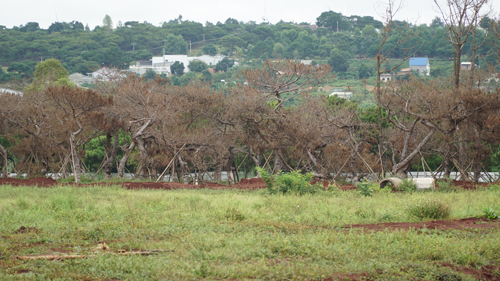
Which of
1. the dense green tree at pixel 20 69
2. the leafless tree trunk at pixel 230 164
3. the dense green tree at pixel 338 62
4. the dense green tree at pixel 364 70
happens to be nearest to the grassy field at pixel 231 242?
the leafless tree trunk at pixel 230 164

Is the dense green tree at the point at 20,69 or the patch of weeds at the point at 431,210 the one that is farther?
the dense green tree at the point at 20,69

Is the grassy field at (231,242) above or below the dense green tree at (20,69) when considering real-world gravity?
below

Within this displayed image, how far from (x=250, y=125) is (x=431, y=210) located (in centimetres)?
1279

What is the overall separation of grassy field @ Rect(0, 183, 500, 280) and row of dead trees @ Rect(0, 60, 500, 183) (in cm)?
826

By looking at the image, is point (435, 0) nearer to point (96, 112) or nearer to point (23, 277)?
point (96, 112)

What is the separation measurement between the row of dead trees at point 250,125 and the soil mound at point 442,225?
918 cm

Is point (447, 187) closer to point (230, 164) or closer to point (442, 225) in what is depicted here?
point (442, 225)

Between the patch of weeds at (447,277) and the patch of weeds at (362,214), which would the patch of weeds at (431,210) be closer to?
the patch of weeds at (362,214)

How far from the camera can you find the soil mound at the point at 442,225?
8445 millimetres

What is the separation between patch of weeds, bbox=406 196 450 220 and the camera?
31.7 ft

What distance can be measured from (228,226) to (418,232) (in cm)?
323

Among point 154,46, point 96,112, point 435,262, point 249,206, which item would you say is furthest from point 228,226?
point 154,46

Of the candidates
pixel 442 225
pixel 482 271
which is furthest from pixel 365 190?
pixel 482 271

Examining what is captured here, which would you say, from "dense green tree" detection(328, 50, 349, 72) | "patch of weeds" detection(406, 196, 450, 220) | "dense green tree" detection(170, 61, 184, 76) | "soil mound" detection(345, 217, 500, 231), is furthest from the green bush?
"dense green tree" detection(170, 61, 184, 76)
